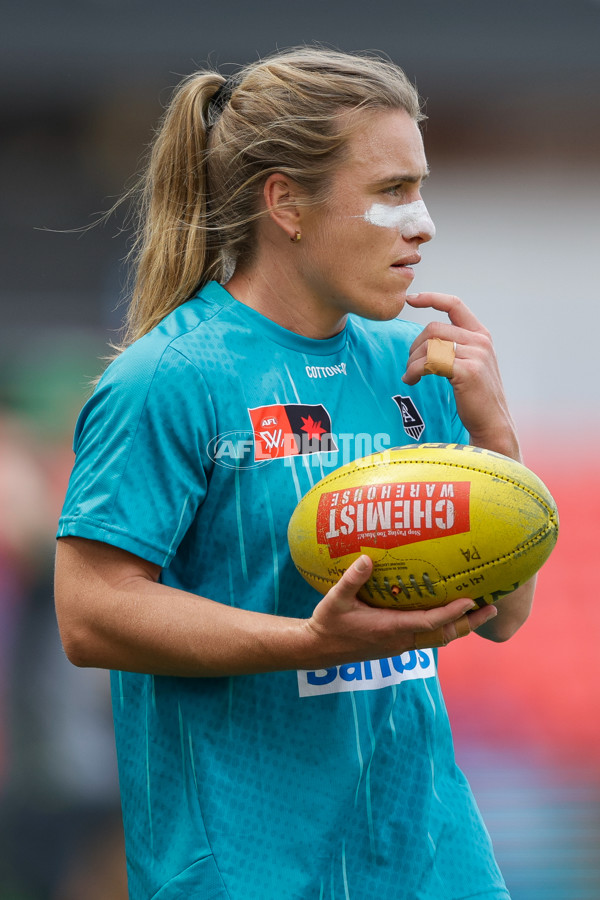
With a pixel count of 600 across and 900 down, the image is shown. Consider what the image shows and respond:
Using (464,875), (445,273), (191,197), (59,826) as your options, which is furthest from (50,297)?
(464,875)

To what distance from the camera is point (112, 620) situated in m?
1.66

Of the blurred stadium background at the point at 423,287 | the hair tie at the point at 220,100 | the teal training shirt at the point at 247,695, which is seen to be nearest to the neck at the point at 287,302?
the teal training shirt at the point at 247,695

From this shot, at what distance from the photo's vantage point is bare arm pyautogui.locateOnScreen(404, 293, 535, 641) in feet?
6.26

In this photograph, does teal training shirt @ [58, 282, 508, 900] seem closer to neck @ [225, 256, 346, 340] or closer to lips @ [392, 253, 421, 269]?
neck @ [225, 256, 346, 340]

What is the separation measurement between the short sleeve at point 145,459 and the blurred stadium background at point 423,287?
2.48m

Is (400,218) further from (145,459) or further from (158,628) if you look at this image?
(158,628)

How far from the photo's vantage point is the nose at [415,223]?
187 cm

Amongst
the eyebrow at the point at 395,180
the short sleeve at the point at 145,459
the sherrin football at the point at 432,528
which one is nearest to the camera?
the sherrin football at the point at 432,528

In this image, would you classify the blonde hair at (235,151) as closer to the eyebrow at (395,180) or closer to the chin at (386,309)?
the eyebrow at (395,180)

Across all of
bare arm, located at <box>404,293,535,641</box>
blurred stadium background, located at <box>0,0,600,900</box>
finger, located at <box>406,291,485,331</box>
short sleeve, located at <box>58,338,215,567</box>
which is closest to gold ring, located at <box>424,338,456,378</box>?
bare arm, located at <box>404,293,535,641</box>

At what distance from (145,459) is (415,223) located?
0.63m

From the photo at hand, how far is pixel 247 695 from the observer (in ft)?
5.83

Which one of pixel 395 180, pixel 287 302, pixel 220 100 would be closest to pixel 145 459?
pixel 287 302

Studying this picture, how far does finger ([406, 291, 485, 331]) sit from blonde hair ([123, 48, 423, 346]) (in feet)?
0.92
